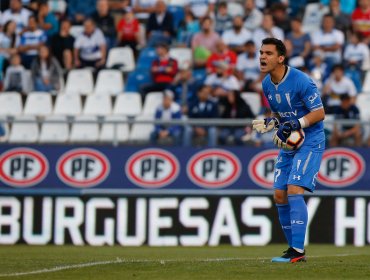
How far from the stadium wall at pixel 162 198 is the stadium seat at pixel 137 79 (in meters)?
3.05

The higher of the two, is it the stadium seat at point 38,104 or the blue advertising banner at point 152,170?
the stadium seat at point 38,104

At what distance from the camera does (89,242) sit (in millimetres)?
18328

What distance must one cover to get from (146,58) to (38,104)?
2.47 meters

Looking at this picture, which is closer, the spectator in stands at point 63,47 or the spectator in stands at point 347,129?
the spectator in stands at point 347,129

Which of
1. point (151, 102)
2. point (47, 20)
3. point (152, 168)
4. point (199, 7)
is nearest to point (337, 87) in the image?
point (151, 102)

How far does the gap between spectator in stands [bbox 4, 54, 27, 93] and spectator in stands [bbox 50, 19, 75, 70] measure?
3.63 feet

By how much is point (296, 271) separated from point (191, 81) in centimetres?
1033

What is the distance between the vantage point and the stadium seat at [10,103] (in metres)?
20.9

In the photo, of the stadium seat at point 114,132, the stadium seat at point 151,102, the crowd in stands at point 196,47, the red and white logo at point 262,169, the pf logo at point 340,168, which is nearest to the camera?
the stadium seat at point 114,132

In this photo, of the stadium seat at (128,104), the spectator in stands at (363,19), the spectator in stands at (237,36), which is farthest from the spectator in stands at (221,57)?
the spectator in stands at (363,19)

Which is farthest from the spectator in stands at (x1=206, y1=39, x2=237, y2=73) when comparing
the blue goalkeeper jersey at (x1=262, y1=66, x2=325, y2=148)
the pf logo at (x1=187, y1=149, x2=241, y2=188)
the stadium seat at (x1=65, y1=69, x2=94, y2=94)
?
the blue goalkeeper jersey at (x1=262, y1=66, x2=325, y2=148)

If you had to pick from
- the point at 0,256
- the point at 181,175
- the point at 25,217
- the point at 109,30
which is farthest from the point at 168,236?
the point at 109,30

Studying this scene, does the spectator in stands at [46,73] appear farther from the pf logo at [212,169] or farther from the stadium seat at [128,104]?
the pf logo at [212,169]

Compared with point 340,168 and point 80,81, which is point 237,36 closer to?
point 80,81
